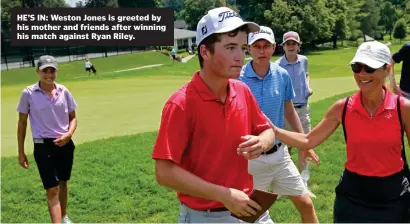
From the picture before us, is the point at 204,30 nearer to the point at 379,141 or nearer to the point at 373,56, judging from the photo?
the point at 373,56

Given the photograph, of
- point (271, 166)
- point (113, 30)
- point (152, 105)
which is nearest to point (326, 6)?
point (113, 30)

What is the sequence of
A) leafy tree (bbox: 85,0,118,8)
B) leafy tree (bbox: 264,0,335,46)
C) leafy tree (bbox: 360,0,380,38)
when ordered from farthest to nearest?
leafy tree (bbox: 360,0,380,38), leafy tree (bbox: 85,0,118,8), leafy tree (bbox: 264,0,335,46)

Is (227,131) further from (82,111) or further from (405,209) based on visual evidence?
(82,111)

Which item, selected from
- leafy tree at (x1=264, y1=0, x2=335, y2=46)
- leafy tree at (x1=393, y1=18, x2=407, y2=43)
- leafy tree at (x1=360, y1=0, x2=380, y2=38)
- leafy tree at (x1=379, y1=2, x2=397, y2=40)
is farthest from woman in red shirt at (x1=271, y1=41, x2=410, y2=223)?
leafy tree at (x1=379, y1=2, x2=397, y2=40)

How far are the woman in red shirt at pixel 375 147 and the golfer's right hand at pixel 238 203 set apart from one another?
138 cm

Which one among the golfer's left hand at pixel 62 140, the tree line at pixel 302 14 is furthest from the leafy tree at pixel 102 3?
the golfer's left hand at pixel 62 140

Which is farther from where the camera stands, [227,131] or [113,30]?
[113,30]

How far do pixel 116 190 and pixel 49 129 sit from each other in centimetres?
146

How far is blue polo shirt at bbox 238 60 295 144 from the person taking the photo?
5.36m

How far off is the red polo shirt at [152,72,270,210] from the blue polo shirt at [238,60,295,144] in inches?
90.9

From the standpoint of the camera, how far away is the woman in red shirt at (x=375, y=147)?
3668 mm

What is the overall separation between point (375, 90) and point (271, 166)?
167 centimetres

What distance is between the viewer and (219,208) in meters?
3.06

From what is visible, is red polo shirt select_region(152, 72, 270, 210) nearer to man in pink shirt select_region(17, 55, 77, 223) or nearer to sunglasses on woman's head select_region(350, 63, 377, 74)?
sunglasses on woman's head select_region(350, 63, 377, 74)
